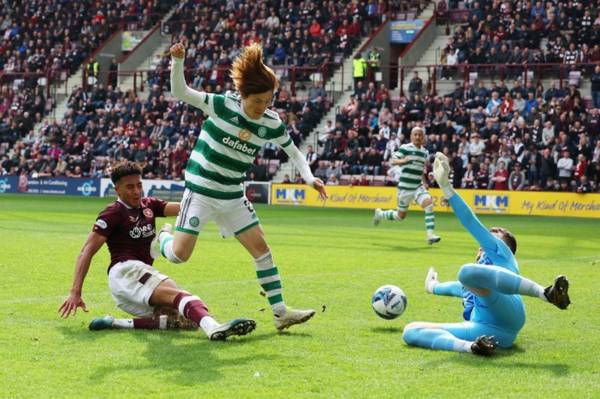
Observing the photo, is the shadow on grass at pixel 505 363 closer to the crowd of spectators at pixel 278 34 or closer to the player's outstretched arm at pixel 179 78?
the player's outstretched arm at pixel 179 78

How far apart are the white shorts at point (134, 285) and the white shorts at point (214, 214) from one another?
1.66 ft

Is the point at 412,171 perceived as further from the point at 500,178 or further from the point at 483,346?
the point at 483,346

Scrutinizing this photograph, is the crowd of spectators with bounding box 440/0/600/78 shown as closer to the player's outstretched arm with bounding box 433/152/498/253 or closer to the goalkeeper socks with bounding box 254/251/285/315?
the goalkeeper socks with bounding box 254/251/285/315

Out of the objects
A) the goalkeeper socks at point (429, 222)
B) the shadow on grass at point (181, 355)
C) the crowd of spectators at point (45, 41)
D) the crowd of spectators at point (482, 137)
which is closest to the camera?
the shadow on grass at point (181, 355)

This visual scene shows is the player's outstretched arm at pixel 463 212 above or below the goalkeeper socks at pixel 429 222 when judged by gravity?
above

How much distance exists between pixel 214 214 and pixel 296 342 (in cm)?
136

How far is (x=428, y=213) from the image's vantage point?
19172 millimetres

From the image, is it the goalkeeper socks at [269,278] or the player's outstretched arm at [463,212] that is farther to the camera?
the goalkeeper socks at [269,278]

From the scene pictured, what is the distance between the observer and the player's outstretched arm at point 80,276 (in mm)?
7936

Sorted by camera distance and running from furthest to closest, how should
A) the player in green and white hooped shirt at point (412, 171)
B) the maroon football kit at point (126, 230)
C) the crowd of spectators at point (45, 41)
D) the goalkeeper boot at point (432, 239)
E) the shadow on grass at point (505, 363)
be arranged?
the crowd of spectators at point (45, 41) < the player in green and white hooped shirt at point (412, 171) < the goalkeeper boot at point (432, 239) < the maroon football kit at point (126, 230) < the shadow on grass at point (505, 363)

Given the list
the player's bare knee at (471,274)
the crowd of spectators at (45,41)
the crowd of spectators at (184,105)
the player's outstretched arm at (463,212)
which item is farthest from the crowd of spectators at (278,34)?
the player's bare knee at (471,274)

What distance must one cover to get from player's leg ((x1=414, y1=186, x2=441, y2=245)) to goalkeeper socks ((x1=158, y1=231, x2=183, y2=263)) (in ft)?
34.3

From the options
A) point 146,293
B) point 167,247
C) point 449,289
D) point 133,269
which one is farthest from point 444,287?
point 133,269

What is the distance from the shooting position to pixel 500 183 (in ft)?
102
